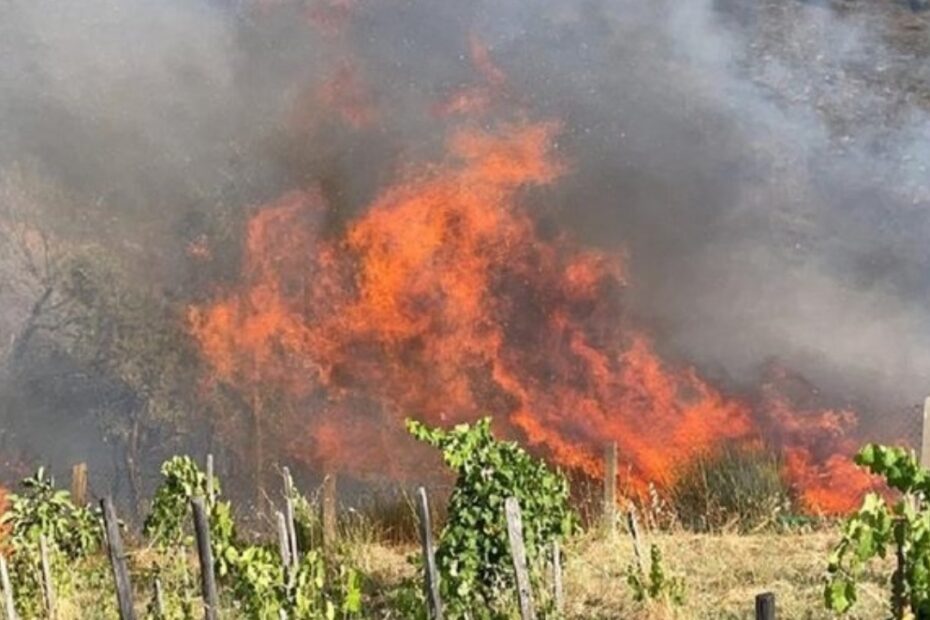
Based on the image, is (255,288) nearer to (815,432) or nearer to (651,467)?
(651,467)

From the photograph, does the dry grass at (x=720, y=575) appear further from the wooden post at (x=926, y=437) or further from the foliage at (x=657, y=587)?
the wooden post at (x=926, y=437)

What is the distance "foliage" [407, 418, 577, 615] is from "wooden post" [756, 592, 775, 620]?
Result: 494 cm

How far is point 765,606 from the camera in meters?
5.83

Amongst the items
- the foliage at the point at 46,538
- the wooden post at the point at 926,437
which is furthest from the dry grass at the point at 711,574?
the foliage at the point at 46,538

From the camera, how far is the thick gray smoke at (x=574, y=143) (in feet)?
77.2

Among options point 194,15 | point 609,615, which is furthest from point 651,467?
point 194,15

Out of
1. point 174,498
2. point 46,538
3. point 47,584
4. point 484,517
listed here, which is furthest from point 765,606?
point 46,538

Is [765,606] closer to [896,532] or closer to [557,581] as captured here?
[896,532]

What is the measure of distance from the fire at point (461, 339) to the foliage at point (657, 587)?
8238mm

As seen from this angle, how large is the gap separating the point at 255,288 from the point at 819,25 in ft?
47.8

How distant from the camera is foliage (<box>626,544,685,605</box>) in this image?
426 inches

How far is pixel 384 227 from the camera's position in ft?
78.9

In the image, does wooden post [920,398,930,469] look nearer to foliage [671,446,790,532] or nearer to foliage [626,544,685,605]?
foliage [671,446,790,532]

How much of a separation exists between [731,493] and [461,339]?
7170 mm
